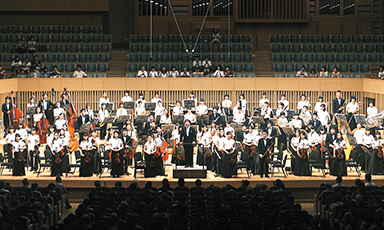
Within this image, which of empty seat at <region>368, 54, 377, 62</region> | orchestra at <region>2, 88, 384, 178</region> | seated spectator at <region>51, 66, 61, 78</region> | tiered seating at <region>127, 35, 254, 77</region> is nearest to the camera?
orchestra at <region>2, 88, 384, 178</region>

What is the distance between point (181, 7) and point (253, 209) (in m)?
15.4

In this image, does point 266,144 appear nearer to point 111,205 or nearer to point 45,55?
point 111,205

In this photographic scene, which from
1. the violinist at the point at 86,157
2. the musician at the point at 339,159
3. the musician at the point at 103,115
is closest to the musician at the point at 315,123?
the musician at the point at 339,159

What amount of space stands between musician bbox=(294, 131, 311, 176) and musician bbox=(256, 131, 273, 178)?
2.31 ft

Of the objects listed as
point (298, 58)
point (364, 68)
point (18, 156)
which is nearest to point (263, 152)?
point (18, 156)

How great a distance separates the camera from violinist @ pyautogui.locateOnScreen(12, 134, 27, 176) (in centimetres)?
1338

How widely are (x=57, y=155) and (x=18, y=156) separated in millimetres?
923

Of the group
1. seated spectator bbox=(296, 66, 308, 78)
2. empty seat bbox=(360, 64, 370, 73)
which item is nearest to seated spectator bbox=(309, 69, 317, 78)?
seated spectator bbox=(296, 66, 308, 78)

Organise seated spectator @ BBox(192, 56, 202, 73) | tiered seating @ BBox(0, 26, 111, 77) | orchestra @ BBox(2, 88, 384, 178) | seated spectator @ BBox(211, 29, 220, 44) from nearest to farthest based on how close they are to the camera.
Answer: orchestra @ BBox(2, 88, 384, 178) < seated spectator @ BBox(192, 56, 202, 73) < tiered seating @ BBox(0, 26, 111, 77) < seated spectator @ BBox(211, 29, 220, 44)

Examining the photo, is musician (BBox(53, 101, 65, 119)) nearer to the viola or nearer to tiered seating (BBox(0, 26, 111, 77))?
tiered seating (BBox(0, 26, 111, 77))

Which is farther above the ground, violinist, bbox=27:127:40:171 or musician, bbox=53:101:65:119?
musician, bbox=53:101:65:119

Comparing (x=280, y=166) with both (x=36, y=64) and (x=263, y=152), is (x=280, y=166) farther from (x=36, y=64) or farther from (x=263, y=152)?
(x=36, y=64)

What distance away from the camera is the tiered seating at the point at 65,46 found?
66.0 ft

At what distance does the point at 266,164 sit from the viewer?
13570mm
